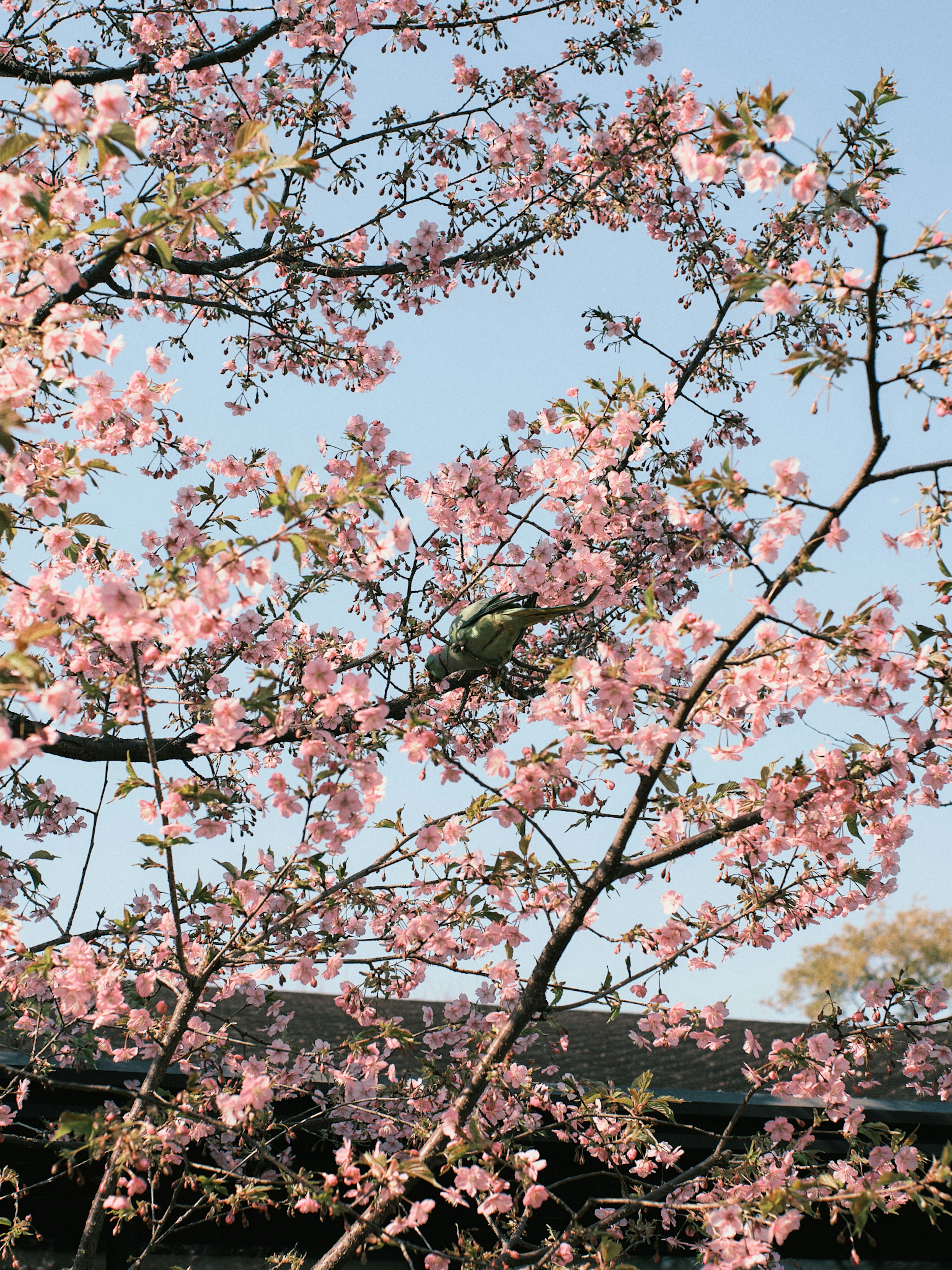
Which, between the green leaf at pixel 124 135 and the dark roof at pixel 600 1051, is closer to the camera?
the green leaf at pixel 124 135

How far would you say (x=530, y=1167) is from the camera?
3.36 metres

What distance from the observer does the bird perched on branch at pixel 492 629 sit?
4.16 metres

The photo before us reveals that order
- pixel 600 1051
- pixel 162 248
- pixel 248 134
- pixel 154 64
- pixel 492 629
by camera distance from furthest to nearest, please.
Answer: pixel 600 1051, pixel 154 64, pixel 492 629, pixel 162 248, pixel 248 134

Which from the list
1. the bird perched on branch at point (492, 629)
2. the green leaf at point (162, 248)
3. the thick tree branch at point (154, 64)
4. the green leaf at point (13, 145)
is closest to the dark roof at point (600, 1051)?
the bird perched on branch at point (492, 629)

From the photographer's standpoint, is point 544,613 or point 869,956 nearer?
point 544,613

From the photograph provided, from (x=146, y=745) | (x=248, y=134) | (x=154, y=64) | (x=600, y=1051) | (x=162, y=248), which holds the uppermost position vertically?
(x=154, y=64)

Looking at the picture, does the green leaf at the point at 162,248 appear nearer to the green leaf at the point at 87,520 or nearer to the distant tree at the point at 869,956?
the green leaf at the point at 87,520

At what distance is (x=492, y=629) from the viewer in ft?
13.7

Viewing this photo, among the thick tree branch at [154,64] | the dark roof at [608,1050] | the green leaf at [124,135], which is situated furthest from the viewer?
the dark roof at [608,1050]

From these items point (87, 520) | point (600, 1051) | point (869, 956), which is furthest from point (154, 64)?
point (869, 956)

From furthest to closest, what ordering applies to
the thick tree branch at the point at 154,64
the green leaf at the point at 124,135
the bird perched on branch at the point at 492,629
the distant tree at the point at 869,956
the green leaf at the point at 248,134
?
1. the distant tree at the point at 869,956
2. the thick tree branch at the point at 154,64
3. the bird perched on branch at the point at 492,629
4. the green leaf at the point at 248,134
5. the green leaf at the point at 124,135

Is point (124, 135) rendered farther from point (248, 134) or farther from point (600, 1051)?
point (600, 1051)

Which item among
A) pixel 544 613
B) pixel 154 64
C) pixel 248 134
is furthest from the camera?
pixel 154 64

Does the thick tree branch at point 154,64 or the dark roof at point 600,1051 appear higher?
the thick tree branch at point 154,64
